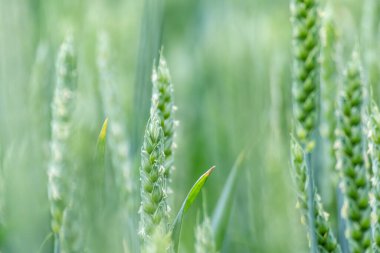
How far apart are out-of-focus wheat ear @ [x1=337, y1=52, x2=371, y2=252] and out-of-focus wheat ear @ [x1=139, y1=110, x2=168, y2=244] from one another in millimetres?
226

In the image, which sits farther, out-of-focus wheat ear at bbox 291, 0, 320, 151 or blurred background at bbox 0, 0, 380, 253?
blurred background at bbox 0, 0, 380, 253

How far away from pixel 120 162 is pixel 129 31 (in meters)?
1.02

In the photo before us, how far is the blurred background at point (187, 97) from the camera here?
1051 mm

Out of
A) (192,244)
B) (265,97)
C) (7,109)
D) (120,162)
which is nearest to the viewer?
(120,162)

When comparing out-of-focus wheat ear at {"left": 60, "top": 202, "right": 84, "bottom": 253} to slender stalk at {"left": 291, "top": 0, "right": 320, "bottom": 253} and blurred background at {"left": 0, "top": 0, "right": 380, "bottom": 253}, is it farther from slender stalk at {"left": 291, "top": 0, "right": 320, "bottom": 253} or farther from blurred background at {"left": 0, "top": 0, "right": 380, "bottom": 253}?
slender stalk at {"left": 291, "top": 0, "right": 320, "bottom": 253}

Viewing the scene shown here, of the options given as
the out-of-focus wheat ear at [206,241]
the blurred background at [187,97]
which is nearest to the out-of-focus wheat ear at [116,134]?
A: the blurred background at [187,97]

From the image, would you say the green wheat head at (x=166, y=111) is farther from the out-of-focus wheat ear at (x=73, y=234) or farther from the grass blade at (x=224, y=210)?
the grass blade at (x=224, y=210)

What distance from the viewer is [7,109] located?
1.44 metres

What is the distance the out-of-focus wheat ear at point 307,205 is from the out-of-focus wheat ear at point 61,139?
0.24 meters

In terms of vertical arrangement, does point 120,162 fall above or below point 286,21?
below

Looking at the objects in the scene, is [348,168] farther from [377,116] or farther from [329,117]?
[329,117]

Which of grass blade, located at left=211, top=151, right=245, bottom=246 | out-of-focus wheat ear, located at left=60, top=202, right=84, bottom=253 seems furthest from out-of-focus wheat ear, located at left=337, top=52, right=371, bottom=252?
out-of-focus wheat ear, located at left=60, top=202, right=84, bottom=253

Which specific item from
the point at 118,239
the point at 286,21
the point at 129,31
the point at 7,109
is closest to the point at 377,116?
the point at 118,239

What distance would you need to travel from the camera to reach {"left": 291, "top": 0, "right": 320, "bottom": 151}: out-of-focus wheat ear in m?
0.83
